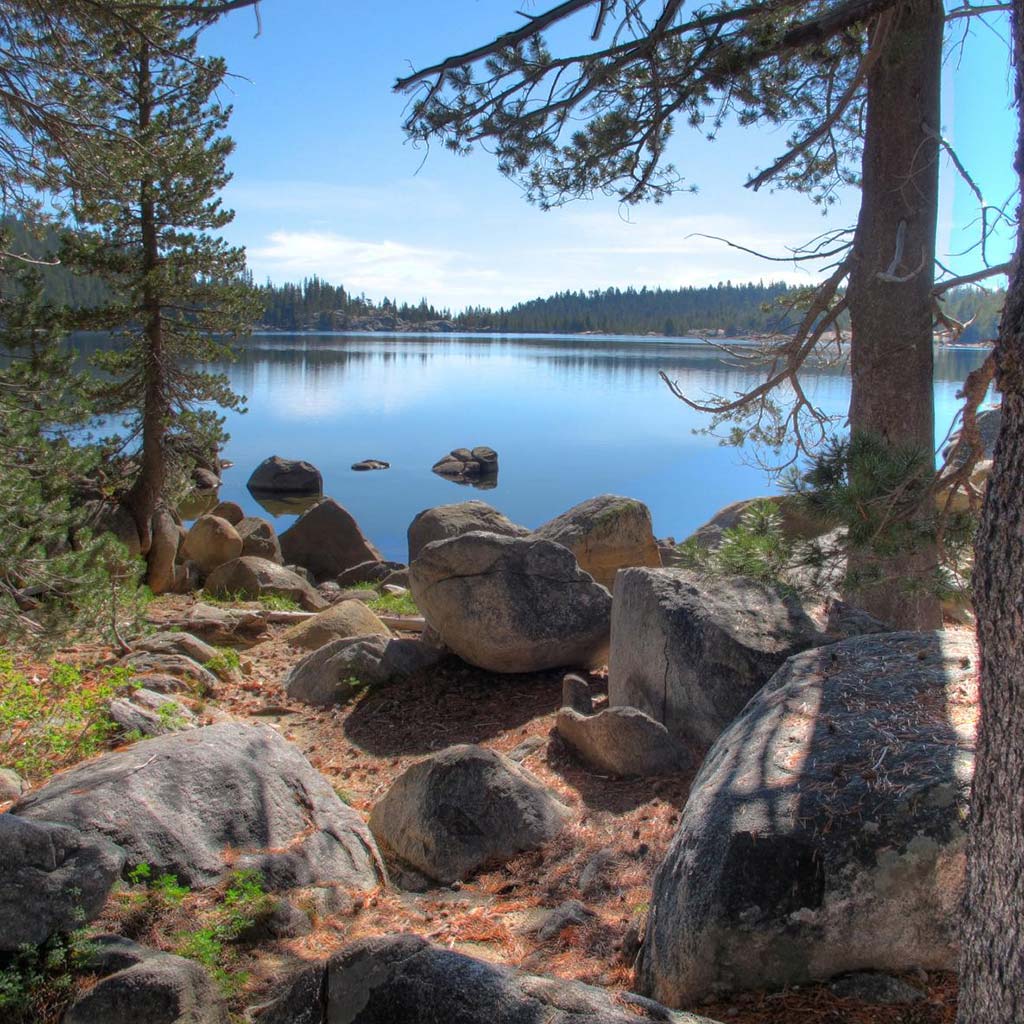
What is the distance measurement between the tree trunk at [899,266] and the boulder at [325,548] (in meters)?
12.2

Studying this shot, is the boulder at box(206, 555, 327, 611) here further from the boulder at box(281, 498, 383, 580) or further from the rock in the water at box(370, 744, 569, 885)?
the rock in the water at box(370, 744, 569, 885)

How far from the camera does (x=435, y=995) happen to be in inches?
91.2

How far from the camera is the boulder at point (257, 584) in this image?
42.3ft

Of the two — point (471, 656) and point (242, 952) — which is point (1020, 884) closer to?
point (242, 952)

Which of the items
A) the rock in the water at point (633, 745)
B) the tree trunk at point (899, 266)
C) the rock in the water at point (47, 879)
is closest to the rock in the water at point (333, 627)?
the rock in the water at point (633, 745)

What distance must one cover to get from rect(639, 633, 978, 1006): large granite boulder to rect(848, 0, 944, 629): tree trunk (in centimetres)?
366

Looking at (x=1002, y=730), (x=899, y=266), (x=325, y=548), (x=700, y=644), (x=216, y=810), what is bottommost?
(x=325, y=548)

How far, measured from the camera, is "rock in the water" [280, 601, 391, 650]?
9.59m

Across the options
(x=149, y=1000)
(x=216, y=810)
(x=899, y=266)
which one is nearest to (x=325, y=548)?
(x=899, y=266)

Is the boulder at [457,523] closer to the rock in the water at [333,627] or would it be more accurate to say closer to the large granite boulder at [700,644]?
the rock in the water at [333,627]

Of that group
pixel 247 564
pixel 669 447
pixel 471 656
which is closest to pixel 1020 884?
pixel 471 656

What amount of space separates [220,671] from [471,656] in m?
2.29

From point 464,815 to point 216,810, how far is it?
4.47 ft

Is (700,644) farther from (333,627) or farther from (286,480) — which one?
(286,480)
